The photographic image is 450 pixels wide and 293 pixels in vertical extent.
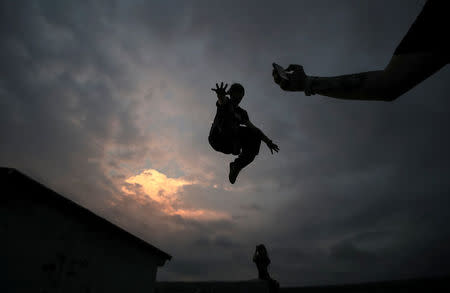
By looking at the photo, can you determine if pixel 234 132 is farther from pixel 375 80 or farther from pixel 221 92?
pixel 375 80

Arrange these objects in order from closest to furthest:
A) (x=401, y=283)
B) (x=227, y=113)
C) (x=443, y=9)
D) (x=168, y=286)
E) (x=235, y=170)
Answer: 1. (x=443, y=9)
2. (x=227, y=113)
3. (x=235, y=170)
4. (x=168, y=286)
5. (x=401, y=283)

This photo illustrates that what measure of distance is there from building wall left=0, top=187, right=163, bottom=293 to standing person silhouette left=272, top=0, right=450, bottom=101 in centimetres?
846

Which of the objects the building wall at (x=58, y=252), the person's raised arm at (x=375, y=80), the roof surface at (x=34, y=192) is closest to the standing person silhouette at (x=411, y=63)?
the person's raised arm at (x=375, y=80)

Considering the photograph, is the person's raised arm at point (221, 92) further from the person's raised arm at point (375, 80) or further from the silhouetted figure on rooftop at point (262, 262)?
the silhouetted figure on rooftop at point (262, 262)

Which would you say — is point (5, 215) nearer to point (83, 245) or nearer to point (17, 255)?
point (17, 255)

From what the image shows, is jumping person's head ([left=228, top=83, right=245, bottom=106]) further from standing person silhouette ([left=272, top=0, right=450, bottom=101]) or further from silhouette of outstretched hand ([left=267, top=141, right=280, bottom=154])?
standing person silhouette ([left=272, top=0, right=450, bottom=101])

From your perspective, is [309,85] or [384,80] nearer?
[384,80]

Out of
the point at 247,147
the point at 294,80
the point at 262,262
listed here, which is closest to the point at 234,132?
the point at 247,147

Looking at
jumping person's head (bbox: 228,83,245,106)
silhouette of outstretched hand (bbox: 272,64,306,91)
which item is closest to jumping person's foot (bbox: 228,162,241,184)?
jumping person's head (bbox: 228,83,245,106)

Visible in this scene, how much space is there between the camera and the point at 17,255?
6.56 meters

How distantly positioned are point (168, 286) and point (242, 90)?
16.3m

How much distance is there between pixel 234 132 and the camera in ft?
12.4

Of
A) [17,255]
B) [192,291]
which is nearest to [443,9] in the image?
[17,255]

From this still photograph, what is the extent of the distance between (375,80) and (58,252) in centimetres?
926
